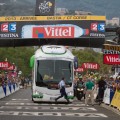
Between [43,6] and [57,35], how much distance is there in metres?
4.50

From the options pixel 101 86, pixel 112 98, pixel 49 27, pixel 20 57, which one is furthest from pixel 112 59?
pixel 20 57

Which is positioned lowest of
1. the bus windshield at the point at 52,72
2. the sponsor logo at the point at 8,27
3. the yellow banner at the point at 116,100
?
the yellow banner at the point at 116,100

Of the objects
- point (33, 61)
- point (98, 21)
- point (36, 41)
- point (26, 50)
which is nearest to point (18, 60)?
point (26, 50)

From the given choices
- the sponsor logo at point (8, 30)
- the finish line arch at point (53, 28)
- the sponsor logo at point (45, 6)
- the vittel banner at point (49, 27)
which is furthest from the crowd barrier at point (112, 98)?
the sponsor logo at point (45, 6)

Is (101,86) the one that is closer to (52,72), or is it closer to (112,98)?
(52,72)

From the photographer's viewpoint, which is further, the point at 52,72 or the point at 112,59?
the point at 112,59

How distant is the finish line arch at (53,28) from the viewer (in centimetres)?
5437

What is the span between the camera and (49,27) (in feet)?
182

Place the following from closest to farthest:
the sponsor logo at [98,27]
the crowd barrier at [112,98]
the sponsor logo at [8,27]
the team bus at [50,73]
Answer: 1. the crowd barrier at [112,98]
2. the team bus at [50,73]
3. the sponsor logo at [98,27]
4. the sponsor logo at [8,27]

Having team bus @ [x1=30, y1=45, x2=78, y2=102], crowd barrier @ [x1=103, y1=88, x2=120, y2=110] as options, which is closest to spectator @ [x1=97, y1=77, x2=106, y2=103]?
crowd barrier @ [x1=103, y1=88, x2=120, y2=110]

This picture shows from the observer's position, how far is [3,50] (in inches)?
4852

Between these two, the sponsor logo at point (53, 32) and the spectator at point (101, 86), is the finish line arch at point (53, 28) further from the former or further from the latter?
the spectator at point (101, 86)

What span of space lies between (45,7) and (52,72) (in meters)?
27.5

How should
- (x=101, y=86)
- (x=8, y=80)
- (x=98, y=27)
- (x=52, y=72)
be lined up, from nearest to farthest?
(x=101, y=86) → (x=52, y=72) → (x=98, y=27) → (x=8, y=80)
